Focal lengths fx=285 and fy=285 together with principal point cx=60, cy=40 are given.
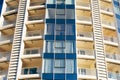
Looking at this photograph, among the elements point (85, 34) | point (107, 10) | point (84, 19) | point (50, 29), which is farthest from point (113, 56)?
point (50, 29)

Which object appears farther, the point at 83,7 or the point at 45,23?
the point at 83,7

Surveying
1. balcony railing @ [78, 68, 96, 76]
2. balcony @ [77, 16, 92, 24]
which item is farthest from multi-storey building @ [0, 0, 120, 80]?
balcony @ [77, 16, 92, 24]

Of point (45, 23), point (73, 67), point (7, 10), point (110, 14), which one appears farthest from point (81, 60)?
point (7, 10)

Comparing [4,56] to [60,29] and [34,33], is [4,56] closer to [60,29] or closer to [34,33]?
[34,33]

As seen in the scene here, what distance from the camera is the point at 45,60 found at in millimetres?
33219

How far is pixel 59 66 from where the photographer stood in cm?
3278

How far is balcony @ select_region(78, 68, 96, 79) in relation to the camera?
32.6 meters

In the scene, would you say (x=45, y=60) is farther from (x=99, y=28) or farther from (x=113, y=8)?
(x=113, y=8)

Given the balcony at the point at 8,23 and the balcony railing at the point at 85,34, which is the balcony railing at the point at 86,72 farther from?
the balcony at the point at 8,23

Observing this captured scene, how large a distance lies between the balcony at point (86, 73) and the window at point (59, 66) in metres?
2.10

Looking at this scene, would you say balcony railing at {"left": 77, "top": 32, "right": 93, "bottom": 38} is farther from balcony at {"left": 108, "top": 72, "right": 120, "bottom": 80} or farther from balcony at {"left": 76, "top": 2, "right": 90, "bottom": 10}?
balcony at {"left": 108, "top": 72, "right": 120, "bottom": 80}

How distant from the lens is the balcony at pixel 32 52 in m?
34.1

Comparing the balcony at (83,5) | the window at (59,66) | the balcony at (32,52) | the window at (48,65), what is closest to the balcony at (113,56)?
the window at (59,66)

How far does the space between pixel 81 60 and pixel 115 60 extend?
455 cm
